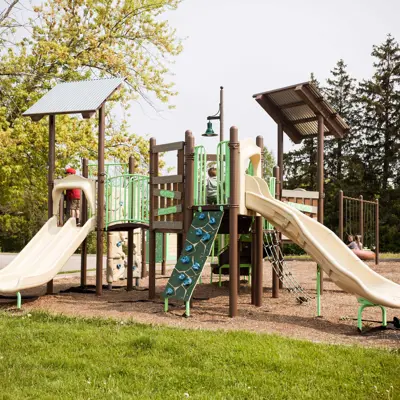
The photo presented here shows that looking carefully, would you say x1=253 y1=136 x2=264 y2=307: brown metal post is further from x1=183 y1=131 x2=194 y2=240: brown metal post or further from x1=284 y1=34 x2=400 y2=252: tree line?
x1=284 y1=34 x2=400 y2=252: tree line

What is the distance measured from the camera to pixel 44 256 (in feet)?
37.3

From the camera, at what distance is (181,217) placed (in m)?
10.6

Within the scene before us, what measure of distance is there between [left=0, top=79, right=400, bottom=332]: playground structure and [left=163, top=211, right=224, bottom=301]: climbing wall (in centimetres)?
2

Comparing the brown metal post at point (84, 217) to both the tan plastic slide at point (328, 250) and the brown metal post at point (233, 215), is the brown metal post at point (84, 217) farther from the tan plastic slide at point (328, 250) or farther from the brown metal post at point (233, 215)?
the brown metal post at point (233, 215)

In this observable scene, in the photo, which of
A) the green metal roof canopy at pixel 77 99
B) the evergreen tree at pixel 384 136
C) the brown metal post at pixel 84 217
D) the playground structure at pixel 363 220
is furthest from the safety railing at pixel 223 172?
the evergreen tree at pixel 384 136

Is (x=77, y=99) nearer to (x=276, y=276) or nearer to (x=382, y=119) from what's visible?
(x=276, y=276)

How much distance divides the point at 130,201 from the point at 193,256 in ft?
10.6

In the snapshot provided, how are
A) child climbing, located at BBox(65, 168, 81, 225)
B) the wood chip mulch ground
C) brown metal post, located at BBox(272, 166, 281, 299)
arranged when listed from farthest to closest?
1. child climbing, located at BBox(65, 168, 81, 225)
2. brown metal post, located at BBox(272, 166, 281, 299)
3. the wood chip mulch ground

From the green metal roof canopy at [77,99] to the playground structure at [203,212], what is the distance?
0.09ft

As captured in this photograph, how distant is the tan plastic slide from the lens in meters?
8.22

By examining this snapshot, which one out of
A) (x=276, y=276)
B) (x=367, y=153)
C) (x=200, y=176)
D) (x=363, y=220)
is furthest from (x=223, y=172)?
(x=367, y=153)

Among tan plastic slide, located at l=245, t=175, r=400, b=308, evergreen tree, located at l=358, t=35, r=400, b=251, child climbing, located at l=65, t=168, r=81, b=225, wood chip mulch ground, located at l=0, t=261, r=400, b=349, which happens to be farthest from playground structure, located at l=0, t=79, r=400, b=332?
evergreen tree, located at l=358, t=35, r=400, b=251

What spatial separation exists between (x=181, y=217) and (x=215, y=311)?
1.75 meters

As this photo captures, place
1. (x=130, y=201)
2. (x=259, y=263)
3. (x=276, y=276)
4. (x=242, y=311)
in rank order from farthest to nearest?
(x=130, y=201), (x=276, y=276), (x=259, y=263), (x=242, y=311)
